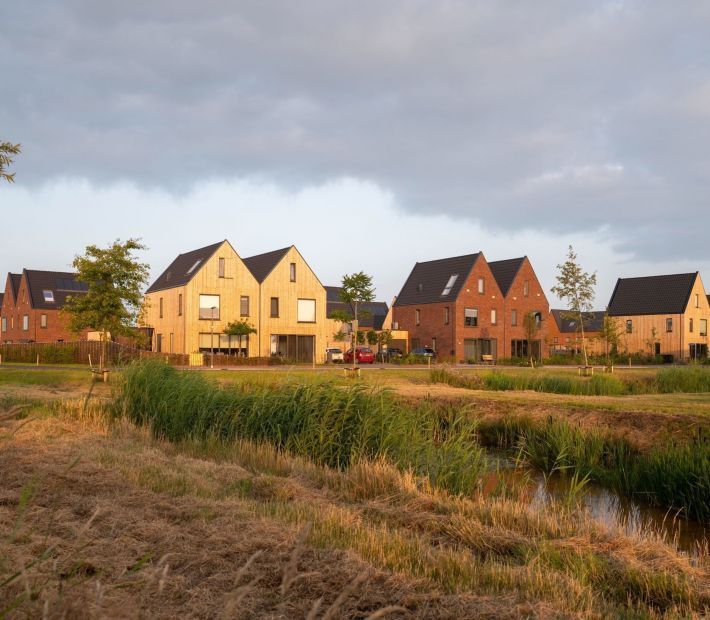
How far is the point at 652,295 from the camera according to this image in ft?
193

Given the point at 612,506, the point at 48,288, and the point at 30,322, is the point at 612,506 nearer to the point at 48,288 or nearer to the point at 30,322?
the point at 30,322

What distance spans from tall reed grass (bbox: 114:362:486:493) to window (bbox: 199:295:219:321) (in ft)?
101

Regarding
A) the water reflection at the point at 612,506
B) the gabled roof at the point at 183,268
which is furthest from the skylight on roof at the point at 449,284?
the water reflection at the point at 612,506

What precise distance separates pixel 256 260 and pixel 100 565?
46.1m

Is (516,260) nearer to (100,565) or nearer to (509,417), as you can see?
(509,417)

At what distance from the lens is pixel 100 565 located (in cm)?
428

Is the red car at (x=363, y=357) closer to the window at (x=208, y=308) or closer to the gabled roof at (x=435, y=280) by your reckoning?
the window at (x=208, y=308)

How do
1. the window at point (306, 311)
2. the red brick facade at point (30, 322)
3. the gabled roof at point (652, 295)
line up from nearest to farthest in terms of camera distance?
the window at point (306, 311) → the gabled roof at point (652, 295) → the red brick facade at point (30, 322)

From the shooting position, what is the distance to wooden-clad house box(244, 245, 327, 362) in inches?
1789

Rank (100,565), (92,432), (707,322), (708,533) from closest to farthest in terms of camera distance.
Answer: (100,565), (708,533), (92,432), (707,322)

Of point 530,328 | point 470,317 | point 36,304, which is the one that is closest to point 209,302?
point 470,317

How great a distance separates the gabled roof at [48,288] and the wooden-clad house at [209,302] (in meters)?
17.2

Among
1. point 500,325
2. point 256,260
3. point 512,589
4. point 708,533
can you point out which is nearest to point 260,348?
point 256,260

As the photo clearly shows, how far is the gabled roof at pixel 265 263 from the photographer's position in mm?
46125
